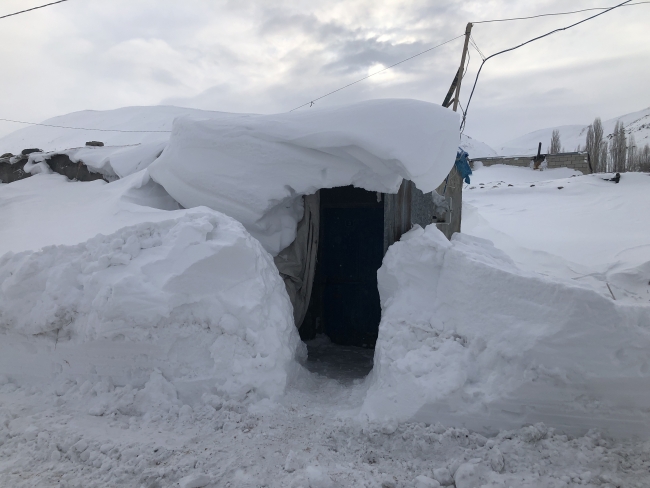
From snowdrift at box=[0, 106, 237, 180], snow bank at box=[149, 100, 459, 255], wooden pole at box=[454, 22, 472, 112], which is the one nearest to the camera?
snow bank at box=[149, 100, 459, 255]

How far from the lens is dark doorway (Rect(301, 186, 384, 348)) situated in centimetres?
561

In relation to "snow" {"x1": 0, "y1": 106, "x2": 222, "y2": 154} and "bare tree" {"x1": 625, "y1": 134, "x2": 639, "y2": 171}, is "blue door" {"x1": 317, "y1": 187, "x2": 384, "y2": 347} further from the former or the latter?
"bare tree" {"x1": 625, "y1": 134, "x2": 639, "y2": 171}

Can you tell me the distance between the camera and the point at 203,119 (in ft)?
15.0

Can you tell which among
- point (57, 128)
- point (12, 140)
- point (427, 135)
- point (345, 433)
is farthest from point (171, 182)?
point (12, 140)

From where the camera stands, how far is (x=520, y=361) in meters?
2.65

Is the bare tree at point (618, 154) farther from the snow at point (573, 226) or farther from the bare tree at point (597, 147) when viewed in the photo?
the snow at point (573, 226)

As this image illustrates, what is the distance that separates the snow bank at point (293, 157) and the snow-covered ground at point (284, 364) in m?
0.02

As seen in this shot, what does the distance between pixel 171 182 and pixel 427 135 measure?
2815 millimetres

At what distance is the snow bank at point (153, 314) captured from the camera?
296cm

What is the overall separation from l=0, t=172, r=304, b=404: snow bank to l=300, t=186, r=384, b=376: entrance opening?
88.6 inches

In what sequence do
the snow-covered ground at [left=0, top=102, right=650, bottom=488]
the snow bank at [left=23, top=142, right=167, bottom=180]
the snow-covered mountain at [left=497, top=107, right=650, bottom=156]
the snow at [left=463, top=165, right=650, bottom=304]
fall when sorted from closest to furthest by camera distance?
the snow-covered ground at [left=0, top=102, right=650, bottom=488]
the snow bank at [left=23, top=142, right=167, bottom=180]
the snow at [left=463, top=165, right=650, bottom=304]
the snow-covered mountain at [left=497, top=107, right=650, bottom=156]

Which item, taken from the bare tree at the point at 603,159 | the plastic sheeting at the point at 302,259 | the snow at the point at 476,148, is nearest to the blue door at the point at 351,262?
the plastic sheeting at the point at 302,259

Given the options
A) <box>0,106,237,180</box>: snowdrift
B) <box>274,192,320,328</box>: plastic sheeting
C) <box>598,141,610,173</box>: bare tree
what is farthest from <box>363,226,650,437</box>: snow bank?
<box>598,141,610,173</box>: bare tree

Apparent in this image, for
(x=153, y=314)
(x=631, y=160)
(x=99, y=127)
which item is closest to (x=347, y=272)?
(x=153, y=314)
